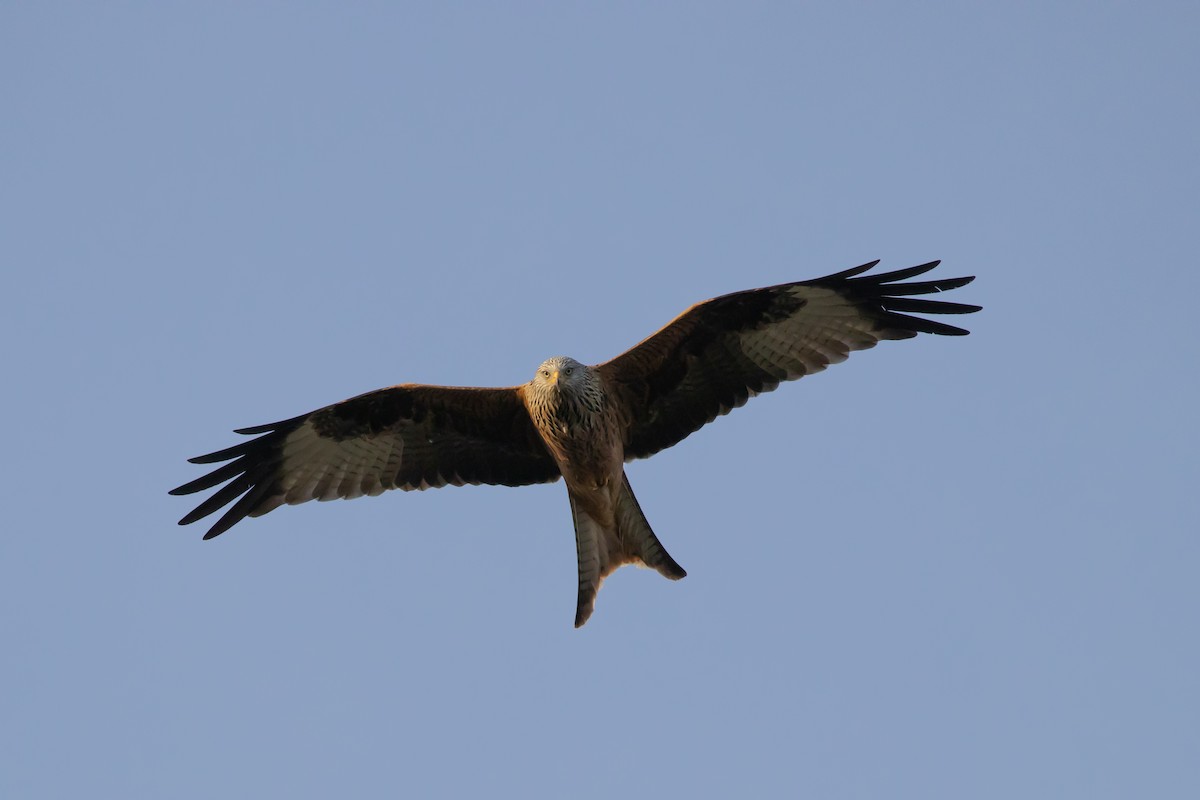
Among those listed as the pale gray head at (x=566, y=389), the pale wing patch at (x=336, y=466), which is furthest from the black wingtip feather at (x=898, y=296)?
the pale wing patch at (x=336, y=466)

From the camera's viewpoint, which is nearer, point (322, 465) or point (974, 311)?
point (974, 311)

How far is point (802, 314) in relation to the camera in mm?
11172

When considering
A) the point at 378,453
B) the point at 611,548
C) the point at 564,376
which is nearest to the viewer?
the point at 564,376

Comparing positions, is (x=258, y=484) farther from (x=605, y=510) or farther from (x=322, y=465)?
(x=605, y=510)

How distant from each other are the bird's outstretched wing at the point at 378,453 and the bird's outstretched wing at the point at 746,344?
2.88ft

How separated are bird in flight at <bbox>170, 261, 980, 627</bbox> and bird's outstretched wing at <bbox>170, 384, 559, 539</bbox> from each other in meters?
0.01

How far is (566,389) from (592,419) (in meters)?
0.29

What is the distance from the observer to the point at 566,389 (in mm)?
10547

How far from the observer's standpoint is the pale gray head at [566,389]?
415 inches

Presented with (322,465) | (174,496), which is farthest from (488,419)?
(174,496)

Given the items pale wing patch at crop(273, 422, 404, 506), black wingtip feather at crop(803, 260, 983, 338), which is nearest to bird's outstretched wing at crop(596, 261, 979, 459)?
black wingtip feather at crop(803, 260, 983, 338)

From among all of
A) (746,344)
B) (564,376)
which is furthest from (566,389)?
(746,344)

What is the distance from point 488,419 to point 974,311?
3.63 metres

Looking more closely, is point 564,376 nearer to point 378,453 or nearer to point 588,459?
point 588,459
